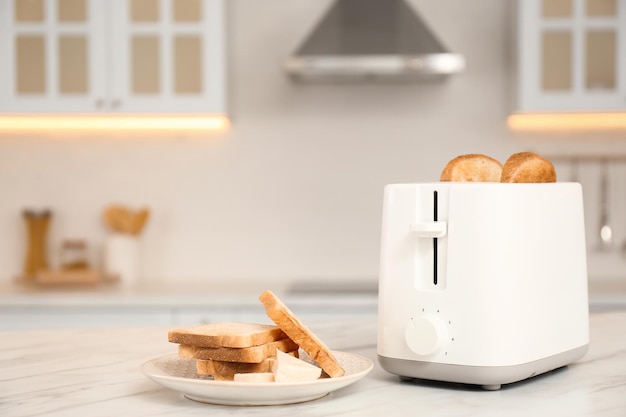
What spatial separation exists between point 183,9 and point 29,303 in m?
1.19

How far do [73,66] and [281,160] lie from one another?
88 centimetres

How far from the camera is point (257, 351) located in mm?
871

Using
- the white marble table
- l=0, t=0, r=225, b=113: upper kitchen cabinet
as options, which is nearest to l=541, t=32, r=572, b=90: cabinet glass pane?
l=0, t=0, r=225, b=113: upper kitchen cabinet

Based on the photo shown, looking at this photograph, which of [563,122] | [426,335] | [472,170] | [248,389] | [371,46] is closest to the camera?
[248,389]

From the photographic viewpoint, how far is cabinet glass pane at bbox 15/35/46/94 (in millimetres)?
2957

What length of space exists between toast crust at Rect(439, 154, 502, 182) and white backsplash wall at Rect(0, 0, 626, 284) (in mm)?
2182

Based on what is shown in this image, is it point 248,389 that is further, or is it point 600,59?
point 600,59

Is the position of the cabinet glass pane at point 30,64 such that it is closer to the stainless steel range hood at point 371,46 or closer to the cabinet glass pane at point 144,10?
the cabinet glass pane at point 144,10

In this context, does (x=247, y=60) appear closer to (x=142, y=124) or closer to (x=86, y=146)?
(x=142, y=124)

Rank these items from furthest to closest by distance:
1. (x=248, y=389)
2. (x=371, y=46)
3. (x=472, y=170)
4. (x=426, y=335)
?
(x=371, y=46)
(x=472, y=170)
(x=426, y=335)
(x=248, y=389)

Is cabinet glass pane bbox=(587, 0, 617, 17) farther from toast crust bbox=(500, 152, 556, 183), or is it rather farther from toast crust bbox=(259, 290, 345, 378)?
toast crust bbox=(259, 290, 345, 378)

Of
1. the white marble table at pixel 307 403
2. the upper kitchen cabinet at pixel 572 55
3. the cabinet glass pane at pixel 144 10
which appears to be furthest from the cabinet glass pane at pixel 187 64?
the white marble table at pixel 307 403

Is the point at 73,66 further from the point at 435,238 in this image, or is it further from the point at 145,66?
the point at 435,238

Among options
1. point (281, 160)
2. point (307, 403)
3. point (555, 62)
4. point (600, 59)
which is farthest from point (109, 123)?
point (307, 403)
